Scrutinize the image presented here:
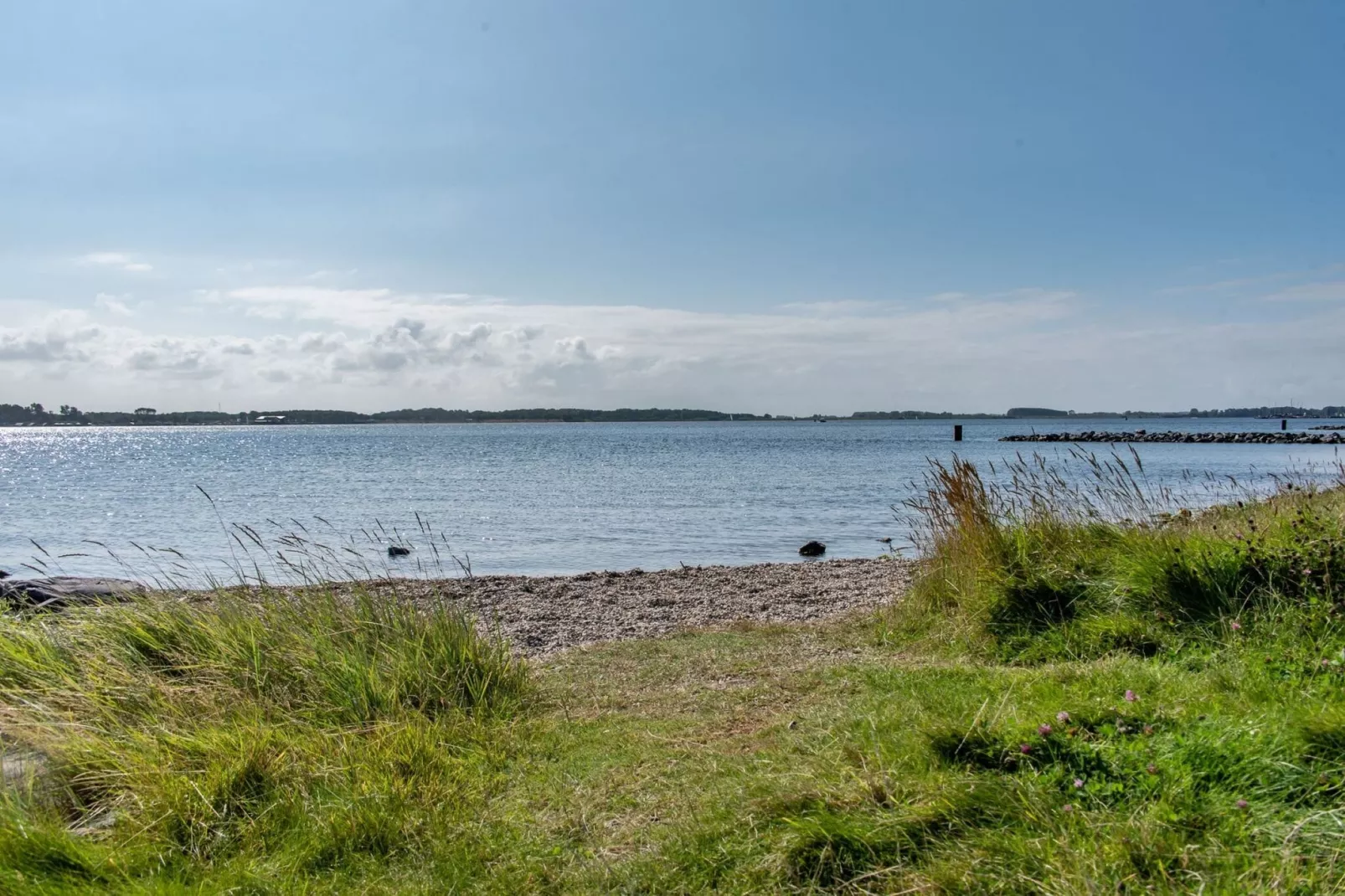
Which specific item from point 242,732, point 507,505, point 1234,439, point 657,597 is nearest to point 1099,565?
point 657,597

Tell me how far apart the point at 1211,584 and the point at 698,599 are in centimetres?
779

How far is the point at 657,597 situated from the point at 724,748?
8.80 meters

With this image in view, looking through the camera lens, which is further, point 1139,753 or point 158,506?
point 158,506

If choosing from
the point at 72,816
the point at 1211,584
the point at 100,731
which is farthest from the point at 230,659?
the point at 1211,584

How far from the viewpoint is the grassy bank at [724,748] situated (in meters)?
3.80

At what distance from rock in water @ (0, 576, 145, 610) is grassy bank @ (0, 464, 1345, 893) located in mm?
1780

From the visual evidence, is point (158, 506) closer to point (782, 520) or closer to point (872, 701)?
point (782, 520)

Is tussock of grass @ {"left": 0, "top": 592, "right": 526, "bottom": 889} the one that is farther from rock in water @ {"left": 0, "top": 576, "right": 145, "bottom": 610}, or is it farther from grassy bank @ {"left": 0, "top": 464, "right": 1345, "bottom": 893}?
rock in water @ {"left": 0, "top": 576, "right": 145, "bottom": 610}

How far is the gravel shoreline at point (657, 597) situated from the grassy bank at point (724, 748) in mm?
2712

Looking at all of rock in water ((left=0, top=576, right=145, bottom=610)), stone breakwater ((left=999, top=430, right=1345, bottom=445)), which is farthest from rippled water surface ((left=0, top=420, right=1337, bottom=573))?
stone breakwater ((left=999, top=430, right=1345, bottom=445))

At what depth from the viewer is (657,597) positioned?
1430 cm

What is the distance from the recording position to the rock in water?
945cm

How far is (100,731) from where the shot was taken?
557 centimetres

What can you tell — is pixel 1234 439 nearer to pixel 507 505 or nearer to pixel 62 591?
pixel 507 505
